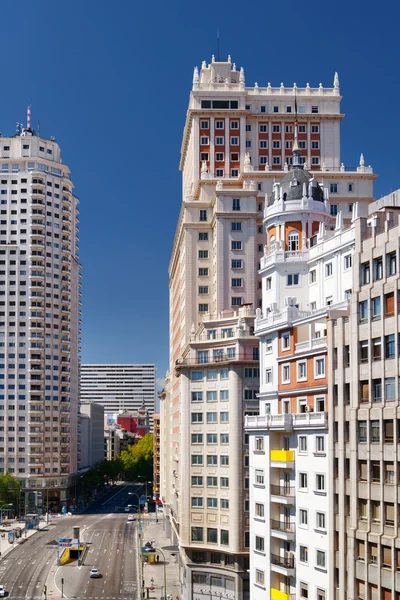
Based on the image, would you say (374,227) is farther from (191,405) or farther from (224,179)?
(224,179)

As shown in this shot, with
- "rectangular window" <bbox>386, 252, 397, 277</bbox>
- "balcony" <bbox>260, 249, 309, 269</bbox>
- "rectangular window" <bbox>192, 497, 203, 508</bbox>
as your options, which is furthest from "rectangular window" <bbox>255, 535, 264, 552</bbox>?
"rectangular window" <bbox>192, 497, 203, 508</bbox>

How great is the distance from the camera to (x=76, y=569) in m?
151

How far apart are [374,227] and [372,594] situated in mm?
27886

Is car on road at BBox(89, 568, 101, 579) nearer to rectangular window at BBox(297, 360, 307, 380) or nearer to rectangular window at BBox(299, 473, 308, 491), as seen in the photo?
rectangular window at BBox(299, 473, 308, 491)

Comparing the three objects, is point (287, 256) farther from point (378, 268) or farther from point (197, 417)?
point (197, 417)

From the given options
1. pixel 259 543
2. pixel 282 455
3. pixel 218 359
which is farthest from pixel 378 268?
pixel 218 359

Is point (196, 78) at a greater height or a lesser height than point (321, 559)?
greater

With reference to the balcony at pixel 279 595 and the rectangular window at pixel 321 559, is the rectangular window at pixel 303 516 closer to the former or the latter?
the rectangular window at pixel 321 559

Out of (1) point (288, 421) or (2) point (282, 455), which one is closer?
(1) point (288, 421)

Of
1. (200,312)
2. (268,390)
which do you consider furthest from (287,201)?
(200,312)

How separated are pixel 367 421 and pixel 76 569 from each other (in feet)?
331

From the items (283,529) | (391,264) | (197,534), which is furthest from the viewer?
(197,534)

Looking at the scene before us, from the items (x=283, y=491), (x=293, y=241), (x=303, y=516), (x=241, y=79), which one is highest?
(x=241, y=79)

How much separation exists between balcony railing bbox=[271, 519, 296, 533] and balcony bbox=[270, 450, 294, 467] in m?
5.46
